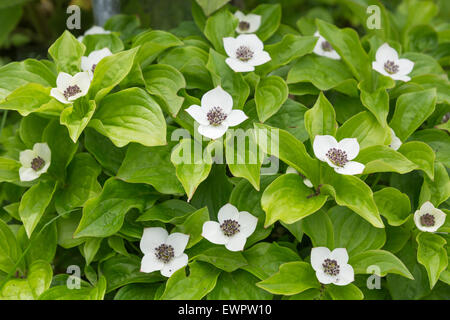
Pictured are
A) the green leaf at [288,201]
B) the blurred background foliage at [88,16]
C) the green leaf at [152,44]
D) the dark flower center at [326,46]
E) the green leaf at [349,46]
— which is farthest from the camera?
the blurred background foliage at [88,16]

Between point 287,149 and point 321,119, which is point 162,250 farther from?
point 321,119

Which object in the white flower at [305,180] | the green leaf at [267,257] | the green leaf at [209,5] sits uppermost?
the green leaf at [209,5]

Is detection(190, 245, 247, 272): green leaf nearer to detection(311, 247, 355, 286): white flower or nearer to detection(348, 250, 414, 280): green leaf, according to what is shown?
detection(311, 247, 355, 286): white flower

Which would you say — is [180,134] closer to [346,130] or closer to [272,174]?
[272,174]

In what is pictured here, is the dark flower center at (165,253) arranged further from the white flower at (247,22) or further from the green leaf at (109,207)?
the white flower at (247,22)

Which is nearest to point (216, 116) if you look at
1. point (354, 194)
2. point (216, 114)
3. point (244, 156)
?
point (216, 114)

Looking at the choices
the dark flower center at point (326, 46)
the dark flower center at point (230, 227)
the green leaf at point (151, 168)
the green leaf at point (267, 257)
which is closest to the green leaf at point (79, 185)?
the green leaf at point (151, 168)

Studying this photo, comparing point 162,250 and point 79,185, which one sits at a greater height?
point 79,185
